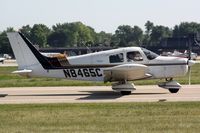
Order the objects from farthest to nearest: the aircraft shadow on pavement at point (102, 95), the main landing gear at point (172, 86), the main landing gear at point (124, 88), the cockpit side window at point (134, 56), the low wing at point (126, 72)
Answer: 1. the cockpit side window at point (134, 56)
2. the main landing gear at point (172, 86)
3. the main landing gear at point (124, 88)
4. the low wing at point (126, 72)
5. the aircraft shadow on pavement at point (102, 95)

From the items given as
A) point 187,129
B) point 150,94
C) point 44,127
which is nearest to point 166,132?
point 187,129

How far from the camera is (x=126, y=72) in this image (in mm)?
21938

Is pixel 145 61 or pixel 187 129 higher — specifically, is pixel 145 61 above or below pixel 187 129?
above

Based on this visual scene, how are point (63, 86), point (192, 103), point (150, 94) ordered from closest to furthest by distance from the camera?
1. point (192, 103)
2. point (150, 94)
3. point (63, 86)

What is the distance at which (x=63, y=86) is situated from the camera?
27625 mm

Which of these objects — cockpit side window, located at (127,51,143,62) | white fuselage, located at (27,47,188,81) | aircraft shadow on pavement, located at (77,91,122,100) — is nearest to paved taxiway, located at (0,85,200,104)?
aircraft shadow on pavement, located at (77,91,122,100)

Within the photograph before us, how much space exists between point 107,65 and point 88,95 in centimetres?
157

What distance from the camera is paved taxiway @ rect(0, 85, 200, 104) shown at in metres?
20.2

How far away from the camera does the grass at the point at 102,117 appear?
12.8m

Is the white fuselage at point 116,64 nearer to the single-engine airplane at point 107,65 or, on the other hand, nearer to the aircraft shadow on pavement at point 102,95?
the single-engine airplane at point 107,65

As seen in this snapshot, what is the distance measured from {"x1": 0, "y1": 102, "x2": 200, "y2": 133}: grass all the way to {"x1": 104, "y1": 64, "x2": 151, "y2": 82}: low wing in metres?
3.75

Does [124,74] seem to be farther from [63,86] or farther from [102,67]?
[63,86]

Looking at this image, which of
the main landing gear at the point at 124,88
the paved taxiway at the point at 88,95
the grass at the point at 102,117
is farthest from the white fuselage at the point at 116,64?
the grass at the point at 102,117

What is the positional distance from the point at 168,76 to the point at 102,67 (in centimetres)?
293
